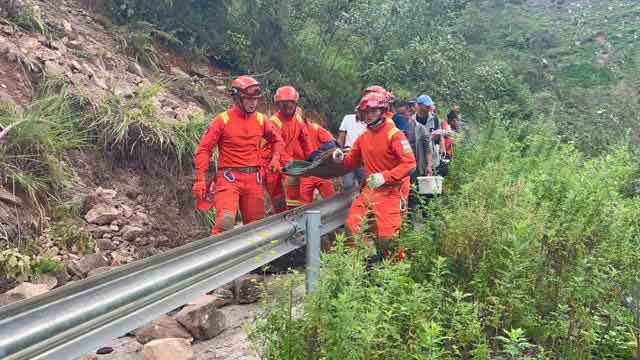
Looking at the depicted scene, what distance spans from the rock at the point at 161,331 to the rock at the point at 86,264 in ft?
5.34

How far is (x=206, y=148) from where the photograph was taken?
639cm

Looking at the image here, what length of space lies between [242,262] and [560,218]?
239 centimetres

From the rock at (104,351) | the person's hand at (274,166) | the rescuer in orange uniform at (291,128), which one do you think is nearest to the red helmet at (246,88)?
the rescuer in orange uniform at (291,128)

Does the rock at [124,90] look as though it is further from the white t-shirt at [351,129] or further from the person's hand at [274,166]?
the white t-shirt at [351,129]

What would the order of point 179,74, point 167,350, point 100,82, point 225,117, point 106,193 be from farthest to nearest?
1. point 179,74
2. point 100,82
3. point 106,193
4. point 225,117
5. point 167,350

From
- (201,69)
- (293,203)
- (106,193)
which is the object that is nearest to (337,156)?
(293,203)

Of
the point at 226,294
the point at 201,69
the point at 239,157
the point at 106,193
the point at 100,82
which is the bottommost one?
the point at 226,294

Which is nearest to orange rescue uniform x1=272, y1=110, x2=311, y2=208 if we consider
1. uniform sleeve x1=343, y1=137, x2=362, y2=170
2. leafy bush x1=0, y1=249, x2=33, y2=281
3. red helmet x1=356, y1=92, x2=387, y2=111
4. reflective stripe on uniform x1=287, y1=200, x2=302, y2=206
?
reflective stripe on uniform x1=287, y1=200, x2=302, y2=206

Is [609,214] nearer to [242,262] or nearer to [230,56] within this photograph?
[242,262]

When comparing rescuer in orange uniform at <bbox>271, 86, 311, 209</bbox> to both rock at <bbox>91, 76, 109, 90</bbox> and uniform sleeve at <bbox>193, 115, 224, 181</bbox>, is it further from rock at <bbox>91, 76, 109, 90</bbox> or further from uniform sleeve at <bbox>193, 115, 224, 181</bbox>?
rock at <bbox>91, 76, 109, 90</bbox>

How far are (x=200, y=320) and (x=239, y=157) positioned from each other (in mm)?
2720

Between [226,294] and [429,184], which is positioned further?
[429,184]

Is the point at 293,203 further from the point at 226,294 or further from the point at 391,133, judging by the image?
the point at 226,294

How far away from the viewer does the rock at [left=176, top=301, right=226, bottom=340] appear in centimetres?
416
